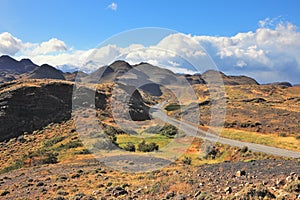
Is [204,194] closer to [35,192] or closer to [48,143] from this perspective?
[35,192]

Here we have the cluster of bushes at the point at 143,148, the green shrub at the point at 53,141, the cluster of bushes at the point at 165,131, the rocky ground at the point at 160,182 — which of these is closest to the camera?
the rocky ground at the point at 160,182

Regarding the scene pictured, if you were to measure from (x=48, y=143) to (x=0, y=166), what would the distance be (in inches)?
287

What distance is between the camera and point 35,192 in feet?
67.1

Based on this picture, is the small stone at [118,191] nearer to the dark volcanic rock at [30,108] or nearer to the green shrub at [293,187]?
the green shrub at [293,187]

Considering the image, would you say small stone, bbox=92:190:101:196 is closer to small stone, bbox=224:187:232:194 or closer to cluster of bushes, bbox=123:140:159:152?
small stone, bbox=224:187:232:194

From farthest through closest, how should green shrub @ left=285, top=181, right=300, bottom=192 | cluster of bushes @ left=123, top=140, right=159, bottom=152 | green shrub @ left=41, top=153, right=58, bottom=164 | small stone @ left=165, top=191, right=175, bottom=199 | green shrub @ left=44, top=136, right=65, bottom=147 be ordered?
green shrub @ left=44, top=136, right=65, bottom=147
cluster of bushes @ left=123, top=140, right=159, bottom=152
green shrub @ left=41, top=153, right=58, bottom=164
small stone @ left=165, top=191, right=175, bottom=199
green shrub @ left=285, top=181, right=300, bottom=192

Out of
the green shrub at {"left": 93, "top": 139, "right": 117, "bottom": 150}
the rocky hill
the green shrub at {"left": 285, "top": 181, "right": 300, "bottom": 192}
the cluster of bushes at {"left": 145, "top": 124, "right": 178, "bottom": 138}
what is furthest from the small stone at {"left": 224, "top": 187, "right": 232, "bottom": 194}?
the rocky hill

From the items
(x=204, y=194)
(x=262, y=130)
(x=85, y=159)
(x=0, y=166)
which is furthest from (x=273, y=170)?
(x=262, y=130)

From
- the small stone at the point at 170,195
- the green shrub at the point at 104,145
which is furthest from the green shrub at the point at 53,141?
the small stone at the point at 170,195

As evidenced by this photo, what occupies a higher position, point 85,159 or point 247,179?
point 247,179

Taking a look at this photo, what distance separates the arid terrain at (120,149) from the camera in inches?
627

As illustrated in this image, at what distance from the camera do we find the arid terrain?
52.3 feet

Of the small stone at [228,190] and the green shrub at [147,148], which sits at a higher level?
the small stone at [228,190]

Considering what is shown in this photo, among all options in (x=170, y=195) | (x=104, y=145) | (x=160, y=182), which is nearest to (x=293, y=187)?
(x=170, y=195)
